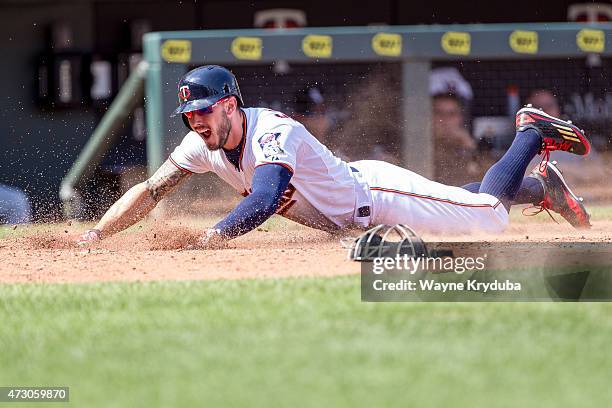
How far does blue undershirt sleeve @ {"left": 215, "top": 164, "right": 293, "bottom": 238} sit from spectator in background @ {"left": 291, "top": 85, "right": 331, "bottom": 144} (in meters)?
3.95

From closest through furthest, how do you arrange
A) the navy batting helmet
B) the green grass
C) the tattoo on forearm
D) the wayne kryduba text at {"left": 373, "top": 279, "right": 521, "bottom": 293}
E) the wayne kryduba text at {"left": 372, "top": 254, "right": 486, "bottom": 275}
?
1. the green grass
2. the wayne kryduba text at {"left": 373, "top": 279, "right": 521, "bottom": 293}
3. the wayne kryduba text at {"left": 372, "top": 254, "right": 486, "bottom": 275}
4. the navy batting helmet
5. the tattoo on forearm

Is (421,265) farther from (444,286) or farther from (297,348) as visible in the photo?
(297,348)

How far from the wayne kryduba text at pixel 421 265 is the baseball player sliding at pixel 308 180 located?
732mm

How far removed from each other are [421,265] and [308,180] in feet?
4.50

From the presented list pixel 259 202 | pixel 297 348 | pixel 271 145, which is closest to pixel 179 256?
pixel 259 202

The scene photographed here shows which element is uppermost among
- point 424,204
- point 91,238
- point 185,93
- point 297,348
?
point 185,93

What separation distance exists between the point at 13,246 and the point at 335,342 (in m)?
3.61

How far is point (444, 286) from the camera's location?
482cm

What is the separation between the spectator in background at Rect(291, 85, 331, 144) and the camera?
31.8 feet

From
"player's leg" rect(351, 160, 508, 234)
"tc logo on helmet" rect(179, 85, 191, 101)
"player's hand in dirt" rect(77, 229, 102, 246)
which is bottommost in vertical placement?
"player's hand in dirt" rect(77, 229, 102, 246)

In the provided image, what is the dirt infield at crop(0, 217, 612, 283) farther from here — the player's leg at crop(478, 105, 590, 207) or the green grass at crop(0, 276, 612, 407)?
the green grass at crop(0, 276, 612, 407)

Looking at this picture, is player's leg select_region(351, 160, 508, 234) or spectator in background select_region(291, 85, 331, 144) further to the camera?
spectator in background select_region(291, 85, 331, 144)

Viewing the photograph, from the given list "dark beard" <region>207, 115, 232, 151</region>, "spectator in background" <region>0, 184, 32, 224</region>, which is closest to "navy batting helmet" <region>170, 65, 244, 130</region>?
"dark beard" <region>207, 115, 232, 151</region>

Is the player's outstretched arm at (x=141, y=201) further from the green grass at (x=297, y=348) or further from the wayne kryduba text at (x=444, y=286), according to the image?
the wayne kryduba text at (x=444, y=286)
